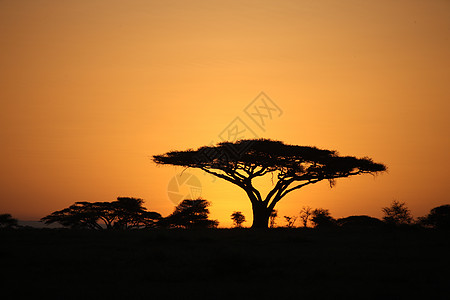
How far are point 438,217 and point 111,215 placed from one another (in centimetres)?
3560

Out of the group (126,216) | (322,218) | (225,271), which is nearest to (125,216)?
(126,216)

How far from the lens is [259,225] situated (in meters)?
38.1

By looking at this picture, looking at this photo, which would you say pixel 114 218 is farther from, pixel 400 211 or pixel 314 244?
pixel 314 244

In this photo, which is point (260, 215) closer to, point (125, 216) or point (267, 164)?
point (267, 164)

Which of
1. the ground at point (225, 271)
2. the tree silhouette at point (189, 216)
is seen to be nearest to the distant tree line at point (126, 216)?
the tree silhouette at point (189, 216)

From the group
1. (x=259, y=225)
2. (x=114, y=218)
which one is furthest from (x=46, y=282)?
(x=114, y=218)

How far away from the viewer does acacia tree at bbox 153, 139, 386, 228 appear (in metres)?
38.4

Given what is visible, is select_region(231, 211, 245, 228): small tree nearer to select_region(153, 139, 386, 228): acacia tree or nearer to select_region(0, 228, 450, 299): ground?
select_region(153, 139, 386, 228): acacia tree

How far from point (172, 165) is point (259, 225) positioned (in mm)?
9532

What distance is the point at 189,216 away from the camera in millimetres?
58000

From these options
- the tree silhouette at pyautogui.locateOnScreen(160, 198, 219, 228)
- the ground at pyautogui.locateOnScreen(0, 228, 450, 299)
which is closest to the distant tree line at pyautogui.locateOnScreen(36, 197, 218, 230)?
the tree silhouette at pyautogui.locateOnScreen(160, 198, 219, 228)

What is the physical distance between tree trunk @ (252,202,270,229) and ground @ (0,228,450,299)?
60.8ft

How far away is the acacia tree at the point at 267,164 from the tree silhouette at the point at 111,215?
18.3 m

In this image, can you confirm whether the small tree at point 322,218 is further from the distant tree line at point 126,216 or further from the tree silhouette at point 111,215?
the tree silhouette at point 111,215
